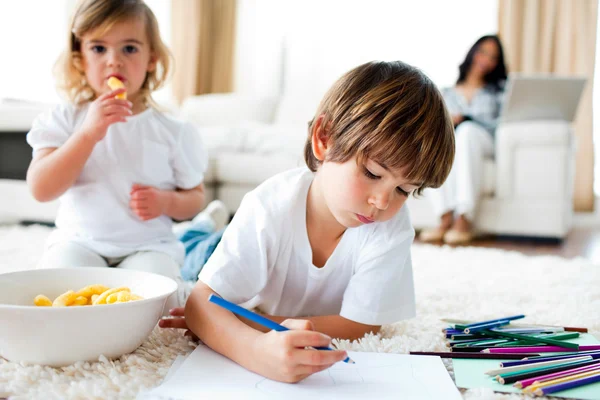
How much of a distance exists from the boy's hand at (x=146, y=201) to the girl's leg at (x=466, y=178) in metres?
1.55

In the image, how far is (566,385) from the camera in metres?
0.71

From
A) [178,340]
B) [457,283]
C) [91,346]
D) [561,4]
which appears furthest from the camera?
[561,4]

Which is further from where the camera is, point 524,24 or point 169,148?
point 524,24

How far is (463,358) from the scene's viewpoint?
832mm

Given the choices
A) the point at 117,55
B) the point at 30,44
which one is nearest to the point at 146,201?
the point at 117,55

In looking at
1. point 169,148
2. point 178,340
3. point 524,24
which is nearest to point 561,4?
point 524,24

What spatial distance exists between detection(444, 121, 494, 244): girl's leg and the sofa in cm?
8

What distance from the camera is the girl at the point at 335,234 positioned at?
76cm

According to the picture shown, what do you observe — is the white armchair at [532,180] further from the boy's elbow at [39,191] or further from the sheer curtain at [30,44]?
→ the sheer curtain at [30,44]

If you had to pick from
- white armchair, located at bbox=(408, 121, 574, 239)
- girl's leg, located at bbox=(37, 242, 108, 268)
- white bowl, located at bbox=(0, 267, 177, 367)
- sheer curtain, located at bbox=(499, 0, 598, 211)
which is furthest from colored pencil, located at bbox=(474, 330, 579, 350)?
sheer curtain, located at bbox=(499, 0, 598, 211)

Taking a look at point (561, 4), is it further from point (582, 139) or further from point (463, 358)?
point (463, 358)

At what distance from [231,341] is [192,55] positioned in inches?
158

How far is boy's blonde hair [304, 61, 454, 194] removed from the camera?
77cm

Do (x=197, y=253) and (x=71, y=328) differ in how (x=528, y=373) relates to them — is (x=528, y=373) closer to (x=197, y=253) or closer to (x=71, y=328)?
(x=71, y=328)
